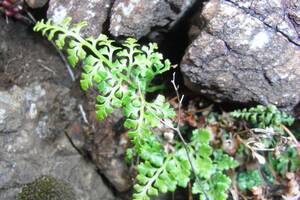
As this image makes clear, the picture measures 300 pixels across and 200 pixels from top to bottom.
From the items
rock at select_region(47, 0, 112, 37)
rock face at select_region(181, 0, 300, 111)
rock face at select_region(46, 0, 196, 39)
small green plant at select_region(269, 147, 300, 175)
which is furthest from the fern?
rock at select_region(47, 0, 112, 37)

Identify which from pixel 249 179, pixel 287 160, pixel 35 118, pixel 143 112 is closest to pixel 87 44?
pixel 143 112

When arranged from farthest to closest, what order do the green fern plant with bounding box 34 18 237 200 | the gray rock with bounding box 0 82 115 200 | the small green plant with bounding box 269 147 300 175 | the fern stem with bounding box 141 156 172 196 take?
the small green plant with bounding box 269 147 300 175 < the gray rock with bounding box 0 82 115 200 < the fern stem with bounding box 141 156 172 196 < the green fern plant with bounding box 34 18 237 200

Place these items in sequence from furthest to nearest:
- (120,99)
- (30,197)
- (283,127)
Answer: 1. (283,127)
2. (30,197)
3. (120,99)

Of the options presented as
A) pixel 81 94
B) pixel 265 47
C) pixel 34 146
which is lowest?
pixel 34 146

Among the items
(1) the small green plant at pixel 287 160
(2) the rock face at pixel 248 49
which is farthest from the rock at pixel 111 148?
(1) the small green plant at pixel 287 160

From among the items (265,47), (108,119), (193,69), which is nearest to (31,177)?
(108,119)

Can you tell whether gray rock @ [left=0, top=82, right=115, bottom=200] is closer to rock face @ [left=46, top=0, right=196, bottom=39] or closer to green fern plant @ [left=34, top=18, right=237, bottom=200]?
green fern plant @ [left=34, top=18, right=237, bottom=200]

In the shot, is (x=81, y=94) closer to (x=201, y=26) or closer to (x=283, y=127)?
(x=201, y=26)
